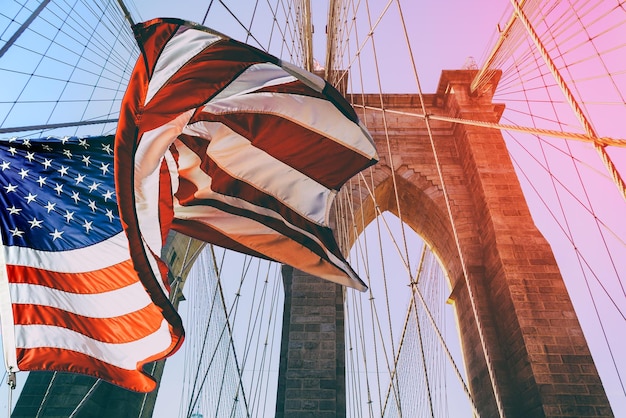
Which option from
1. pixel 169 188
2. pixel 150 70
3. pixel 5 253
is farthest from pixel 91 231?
pixel 150 70

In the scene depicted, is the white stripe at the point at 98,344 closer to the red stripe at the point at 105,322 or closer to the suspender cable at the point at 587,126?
the red stripe at the point at 105,322

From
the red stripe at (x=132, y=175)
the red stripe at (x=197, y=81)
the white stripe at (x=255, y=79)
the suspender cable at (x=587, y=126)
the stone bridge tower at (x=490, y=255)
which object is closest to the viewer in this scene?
the suspender cable at (x=587, y=126)

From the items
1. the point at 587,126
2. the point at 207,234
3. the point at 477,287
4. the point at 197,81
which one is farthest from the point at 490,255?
the point at 197,81

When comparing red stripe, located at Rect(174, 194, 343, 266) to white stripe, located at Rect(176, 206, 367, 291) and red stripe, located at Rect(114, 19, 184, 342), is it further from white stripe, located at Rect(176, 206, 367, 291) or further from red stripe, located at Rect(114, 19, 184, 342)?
red stripe, located at Rect(114, 19, 184, 342)

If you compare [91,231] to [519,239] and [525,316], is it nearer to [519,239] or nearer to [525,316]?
[525,316]

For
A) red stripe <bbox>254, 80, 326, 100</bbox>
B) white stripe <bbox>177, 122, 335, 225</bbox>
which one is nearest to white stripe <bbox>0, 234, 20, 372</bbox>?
white stripe <bbox>177, 122, 335, 225</bbox>

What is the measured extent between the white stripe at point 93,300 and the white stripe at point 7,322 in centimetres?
9

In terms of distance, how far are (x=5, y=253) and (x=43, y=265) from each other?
25 centimetres

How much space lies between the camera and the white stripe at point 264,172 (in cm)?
300

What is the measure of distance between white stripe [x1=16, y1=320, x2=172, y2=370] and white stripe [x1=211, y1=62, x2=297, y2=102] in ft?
5.44

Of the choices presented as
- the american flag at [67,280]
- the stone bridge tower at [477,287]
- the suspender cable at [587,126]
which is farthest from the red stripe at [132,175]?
the stone bridge tower at [477,287]

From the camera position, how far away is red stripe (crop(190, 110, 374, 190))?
296 cm

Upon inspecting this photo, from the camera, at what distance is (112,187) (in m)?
3.23

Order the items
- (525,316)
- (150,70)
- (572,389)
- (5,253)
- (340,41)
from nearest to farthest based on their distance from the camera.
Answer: (150,70) → (5,253) → (572,389) → (525,316) → (340,41)
